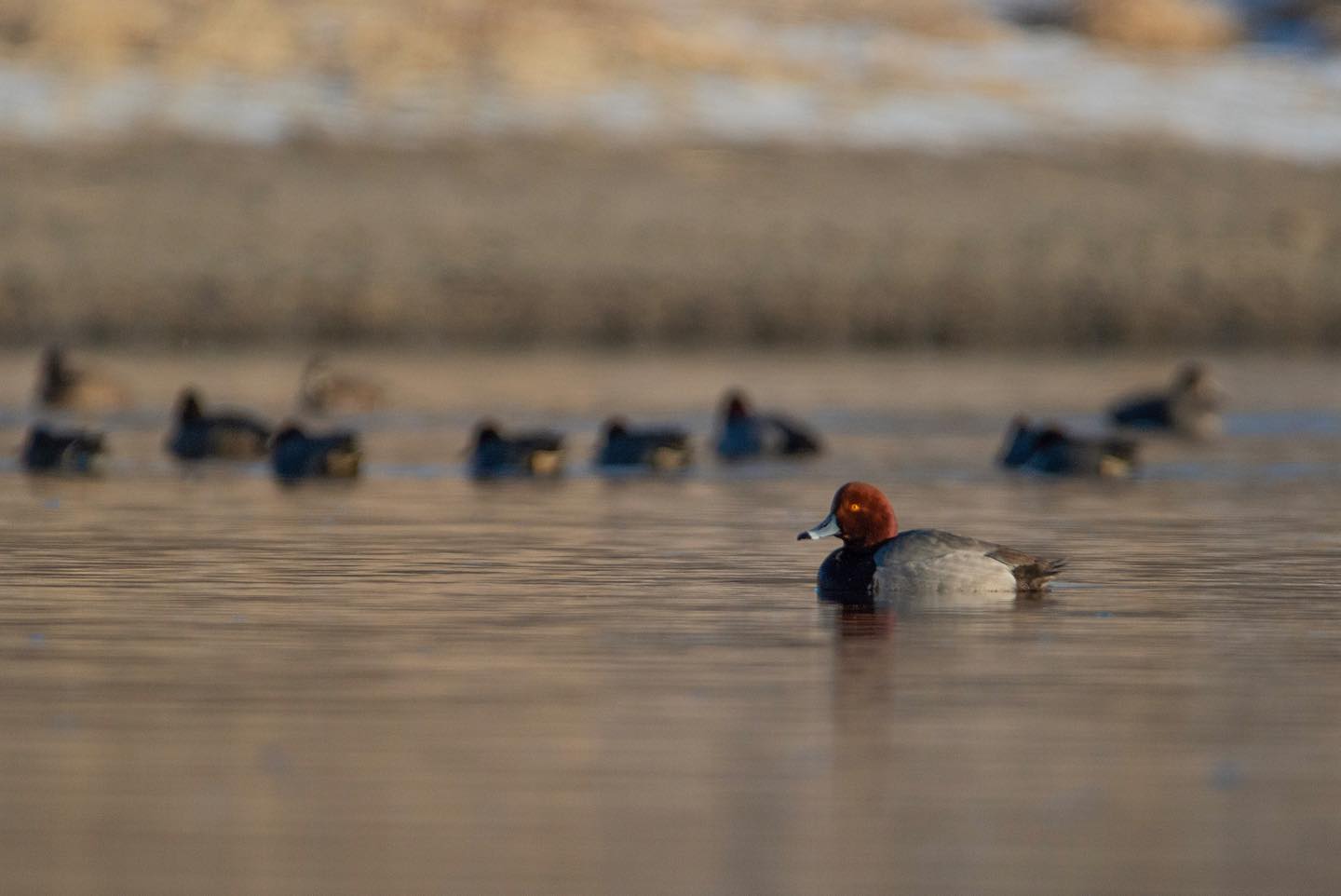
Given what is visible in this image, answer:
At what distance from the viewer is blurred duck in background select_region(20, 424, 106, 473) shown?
2175 centimetres

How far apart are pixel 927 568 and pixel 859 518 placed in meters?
0.48

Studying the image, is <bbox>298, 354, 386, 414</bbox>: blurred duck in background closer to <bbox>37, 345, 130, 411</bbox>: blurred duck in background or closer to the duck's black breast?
<bbox>37, 345, 130, 411</bbox>: blurred duck in background

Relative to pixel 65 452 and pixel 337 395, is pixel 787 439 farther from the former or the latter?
pixel 337 395

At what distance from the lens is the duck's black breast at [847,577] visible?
13.6 meters

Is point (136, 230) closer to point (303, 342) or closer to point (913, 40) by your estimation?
point (303, 342)

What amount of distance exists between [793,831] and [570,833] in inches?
22.9

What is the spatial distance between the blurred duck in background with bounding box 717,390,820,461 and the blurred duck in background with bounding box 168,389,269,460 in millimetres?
3498

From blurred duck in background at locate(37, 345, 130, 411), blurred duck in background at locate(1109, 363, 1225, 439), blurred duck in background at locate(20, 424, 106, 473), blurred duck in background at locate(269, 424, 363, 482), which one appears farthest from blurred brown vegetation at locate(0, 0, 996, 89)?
blurred duck in background at locate(269, 424, 363, 482)

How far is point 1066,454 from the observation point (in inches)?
853

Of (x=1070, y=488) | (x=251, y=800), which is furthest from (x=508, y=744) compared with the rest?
(x=1070, y=488)

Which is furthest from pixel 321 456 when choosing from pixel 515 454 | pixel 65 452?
pixel 65 452

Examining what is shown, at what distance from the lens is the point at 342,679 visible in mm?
10945

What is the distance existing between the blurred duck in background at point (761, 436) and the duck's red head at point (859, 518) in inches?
342

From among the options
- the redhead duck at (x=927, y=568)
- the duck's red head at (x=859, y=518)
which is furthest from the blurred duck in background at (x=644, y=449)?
the redhead duck at (x=927, y=568)
